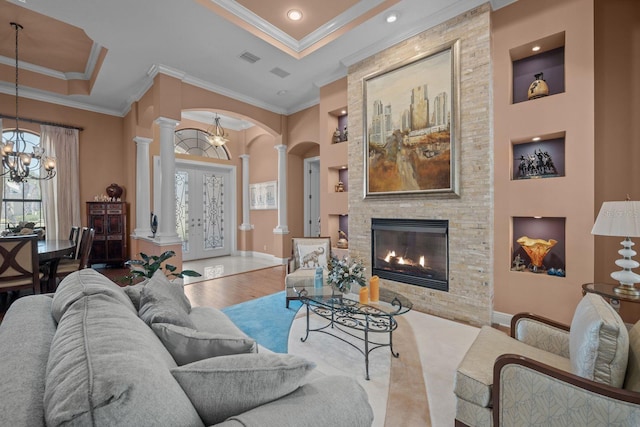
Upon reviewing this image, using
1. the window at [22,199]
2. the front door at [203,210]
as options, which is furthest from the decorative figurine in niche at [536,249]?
the window at [22,199]

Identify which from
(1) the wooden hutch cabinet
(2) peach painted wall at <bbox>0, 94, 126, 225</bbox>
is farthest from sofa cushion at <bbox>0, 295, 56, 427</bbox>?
(2) peach painted wall at <bbox>0, 94, 126, 225</bbox>

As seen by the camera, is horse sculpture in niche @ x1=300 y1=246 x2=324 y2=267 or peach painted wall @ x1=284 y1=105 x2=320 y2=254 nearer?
horse sculpture in niche @ x1=300 y1=246 x2=324 y2=267

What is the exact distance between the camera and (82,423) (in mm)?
556

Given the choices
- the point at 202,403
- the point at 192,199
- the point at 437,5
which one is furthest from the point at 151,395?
the point at 192,199

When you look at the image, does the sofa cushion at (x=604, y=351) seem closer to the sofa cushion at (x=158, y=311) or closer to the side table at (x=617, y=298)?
the side table at (x=617, y=298)

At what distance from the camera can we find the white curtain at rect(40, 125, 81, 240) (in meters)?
5.53

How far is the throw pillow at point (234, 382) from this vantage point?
827 millimetres

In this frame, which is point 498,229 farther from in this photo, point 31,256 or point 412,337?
point 31,256

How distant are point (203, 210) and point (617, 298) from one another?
778cm

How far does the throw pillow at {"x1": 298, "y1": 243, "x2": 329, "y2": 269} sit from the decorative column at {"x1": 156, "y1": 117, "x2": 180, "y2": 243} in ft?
6.90

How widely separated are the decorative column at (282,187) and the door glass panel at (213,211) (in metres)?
2.32

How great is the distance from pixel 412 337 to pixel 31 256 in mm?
4390

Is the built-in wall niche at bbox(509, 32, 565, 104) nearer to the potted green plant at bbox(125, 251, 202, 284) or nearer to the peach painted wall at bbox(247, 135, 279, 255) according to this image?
the potted green plant at bbox(125, 251, 202, 284)

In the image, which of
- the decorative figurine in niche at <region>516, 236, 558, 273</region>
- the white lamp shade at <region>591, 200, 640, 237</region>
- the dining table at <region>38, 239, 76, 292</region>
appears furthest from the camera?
the dining table at <region>38, 239, 76, 292</region>
